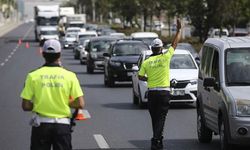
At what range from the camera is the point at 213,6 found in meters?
51.9

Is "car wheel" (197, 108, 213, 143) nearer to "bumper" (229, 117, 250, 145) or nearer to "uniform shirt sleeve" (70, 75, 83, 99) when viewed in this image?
"bumper" (229, 117, 250, 145)

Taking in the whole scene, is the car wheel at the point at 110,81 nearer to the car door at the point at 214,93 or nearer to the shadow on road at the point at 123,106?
the shadow on road at the point at 123,106

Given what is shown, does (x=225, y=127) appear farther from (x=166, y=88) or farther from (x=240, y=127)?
(x=166, y=88)

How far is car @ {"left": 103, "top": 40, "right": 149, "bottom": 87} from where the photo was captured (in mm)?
28875

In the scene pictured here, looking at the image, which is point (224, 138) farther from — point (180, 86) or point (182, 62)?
point (182, 62)

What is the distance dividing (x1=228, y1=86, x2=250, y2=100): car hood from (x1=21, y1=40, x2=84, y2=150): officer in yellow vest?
3876 millimetres

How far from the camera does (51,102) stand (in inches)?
336

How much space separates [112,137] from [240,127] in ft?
13.7

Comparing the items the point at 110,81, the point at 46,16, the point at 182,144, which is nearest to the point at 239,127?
the point at 182,144

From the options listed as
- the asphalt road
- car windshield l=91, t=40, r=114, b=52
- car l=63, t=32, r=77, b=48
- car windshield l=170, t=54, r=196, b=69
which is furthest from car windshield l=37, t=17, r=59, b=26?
car windshield l=170, t=54, r=196, b=69

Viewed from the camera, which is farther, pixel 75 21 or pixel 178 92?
pixel 75 21

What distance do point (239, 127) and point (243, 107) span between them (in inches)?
11.2

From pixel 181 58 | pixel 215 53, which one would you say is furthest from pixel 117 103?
pixel 215 53

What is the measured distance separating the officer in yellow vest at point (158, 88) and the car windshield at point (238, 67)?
96 centimetres
